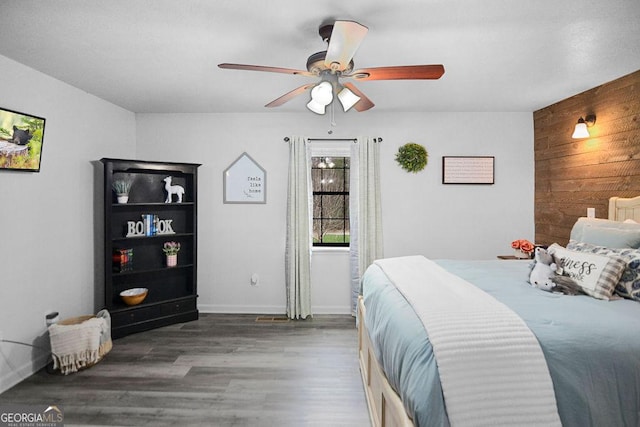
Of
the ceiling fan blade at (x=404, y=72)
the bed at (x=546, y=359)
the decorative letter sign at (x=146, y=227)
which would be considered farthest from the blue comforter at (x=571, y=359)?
the decorative letter sign at (x=146, y=227)

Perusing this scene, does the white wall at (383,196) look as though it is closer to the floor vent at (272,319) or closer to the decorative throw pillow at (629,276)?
the floor vent at (272,319)

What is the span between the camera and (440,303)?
1663 mm

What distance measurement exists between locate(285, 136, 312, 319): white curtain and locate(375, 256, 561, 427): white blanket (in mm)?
2686

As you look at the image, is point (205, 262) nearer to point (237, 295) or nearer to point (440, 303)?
point (237, 295)

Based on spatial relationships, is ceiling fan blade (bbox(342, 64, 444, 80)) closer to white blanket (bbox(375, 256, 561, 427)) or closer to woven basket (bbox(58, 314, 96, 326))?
white blanket (bbox(375, 256, 561, 427))

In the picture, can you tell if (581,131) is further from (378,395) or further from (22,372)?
(22,372)

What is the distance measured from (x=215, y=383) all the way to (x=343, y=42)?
253 cm

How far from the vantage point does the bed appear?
121 centimetres

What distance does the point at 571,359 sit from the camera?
51.3 inches

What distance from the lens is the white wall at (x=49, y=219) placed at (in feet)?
8.54

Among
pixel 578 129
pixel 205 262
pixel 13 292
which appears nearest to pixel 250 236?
pixel 205 262

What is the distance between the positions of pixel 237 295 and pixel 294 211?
4.24 feet

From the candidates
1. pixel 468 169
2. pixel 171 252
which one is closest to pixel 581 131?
pixel 468 169

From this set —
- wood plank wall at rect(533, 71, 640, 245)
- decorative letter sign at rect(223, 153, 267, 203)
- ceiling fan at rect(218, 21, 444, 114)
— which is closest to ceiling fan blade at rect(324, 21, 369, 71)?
ceiling fan at rect(218, 21, 444, 114)
